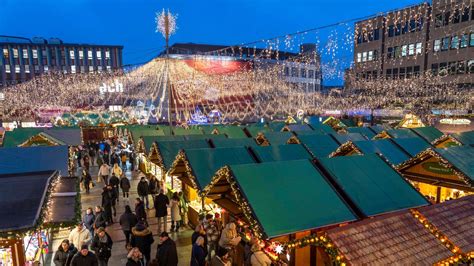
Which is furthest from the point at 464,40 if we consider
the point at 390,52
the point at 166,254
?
the point at 166,254

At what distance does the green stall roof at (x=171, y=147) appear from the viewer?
11367 millimetres

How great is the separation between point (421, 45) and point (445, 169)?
40929 mm

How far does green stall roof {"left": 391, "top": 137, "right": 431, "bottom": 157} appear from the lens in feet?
37.3

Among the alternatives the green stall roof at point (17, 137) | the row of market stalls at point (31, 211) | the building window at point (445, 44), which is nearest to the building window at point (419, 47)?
the building window at point (445, 44)

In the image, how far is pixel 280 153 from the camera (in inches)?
404

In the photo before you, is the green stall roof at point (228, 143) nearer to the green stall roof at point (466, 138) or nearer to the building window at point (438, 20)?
the green stall roof at point (466, 138)

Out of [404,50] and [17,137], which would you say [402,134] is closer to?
[17,137]

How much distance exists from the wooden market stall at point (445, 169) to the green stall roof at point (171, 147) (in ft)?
23.8

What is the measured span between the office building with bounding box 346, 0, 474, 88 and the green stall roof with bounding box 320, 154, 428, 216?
91.4ft

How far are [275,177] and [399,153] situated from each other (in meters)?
7.10

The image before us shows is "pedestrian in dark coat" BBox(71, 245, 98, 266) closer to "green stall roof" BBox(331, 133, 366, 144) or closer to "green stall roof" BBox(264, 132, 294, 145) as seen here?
"green stall roof" BBox(264, 132, 294, 145)

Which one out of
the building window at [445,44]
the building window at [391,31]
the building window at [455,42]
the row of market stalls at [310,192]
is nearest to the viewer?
the row of market stalls at [310,192]

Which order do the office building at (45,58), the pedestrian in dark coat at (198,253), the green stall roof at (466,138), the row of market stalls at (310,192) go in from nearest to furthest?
1. the row of market stalls at (310,192)
2. the pedestrian in dark coat at (198,253)
3. the green stall roof at (466,138)
4. the office building at (45,58)

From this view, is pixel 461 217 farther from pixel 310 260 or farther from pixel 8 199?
pixel 8 199
